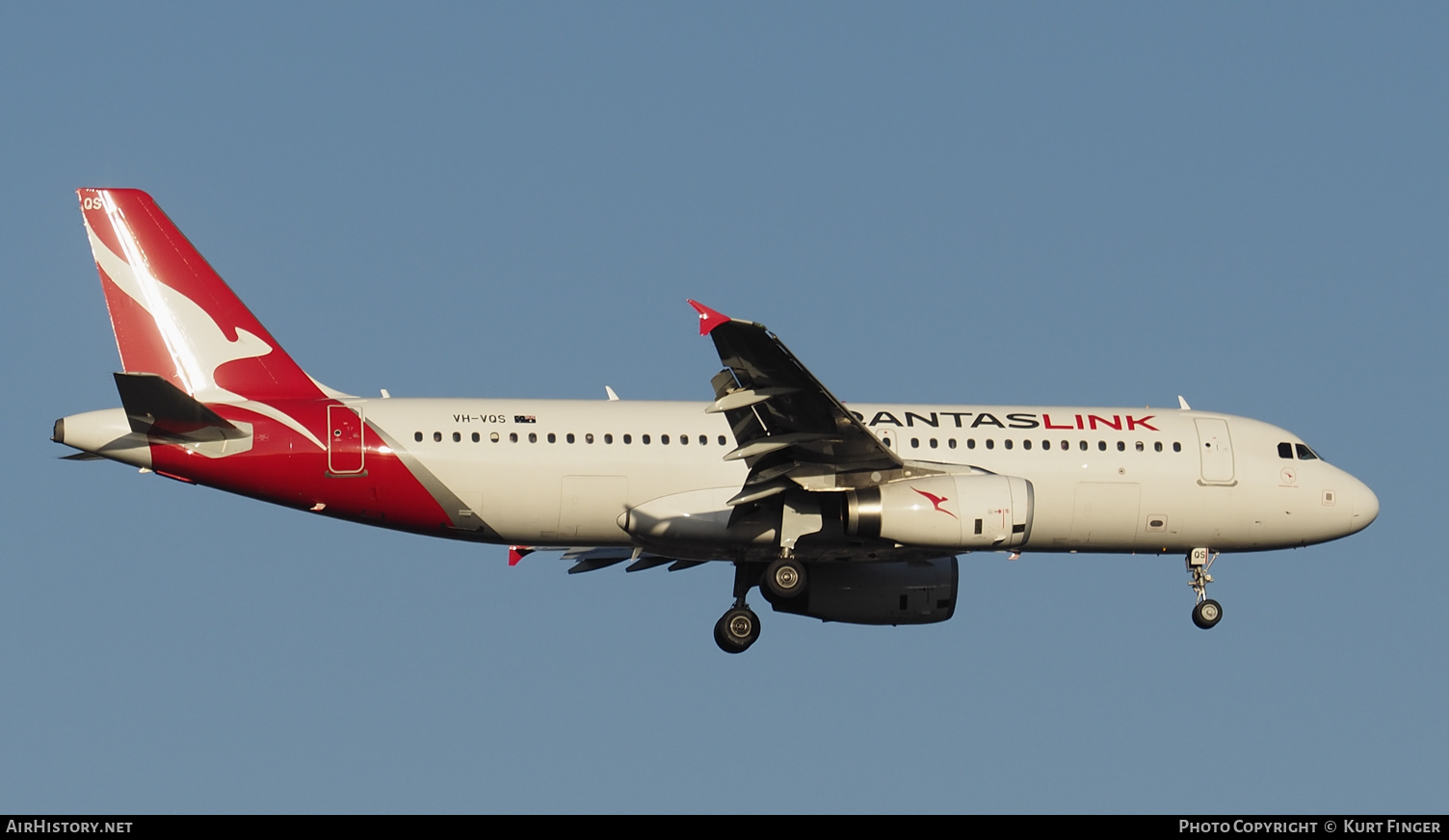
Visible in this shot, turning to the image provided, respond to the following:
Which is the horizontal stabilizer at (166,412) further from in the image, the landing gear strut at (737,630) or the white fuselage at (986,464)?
the landing gear strut at (737,630)

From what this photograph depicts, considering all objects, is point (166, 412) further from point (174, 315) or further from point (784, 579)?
point (784, 579)

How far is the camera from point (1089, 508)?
106 feet

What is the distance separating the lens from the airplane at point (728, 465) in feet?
95.4

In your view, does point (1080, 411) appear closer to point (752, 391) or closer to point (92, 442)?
point (752, 391)

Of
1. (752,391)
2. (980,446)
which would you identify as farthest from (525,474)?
(980,446)

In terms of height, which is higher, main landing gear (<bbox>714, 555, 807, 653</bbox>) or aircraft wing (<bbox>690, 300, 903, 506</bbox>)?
aircraft wing (<bbox>690, 300, 903, 506</bbox>)

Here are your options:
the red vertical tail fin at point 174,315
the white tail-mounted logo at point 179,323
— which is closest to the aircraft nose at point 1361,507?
the red vertical tail fin at point 174,315

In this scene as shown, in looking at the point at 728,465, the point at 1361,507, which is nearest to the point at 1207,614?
the point at 1361,507

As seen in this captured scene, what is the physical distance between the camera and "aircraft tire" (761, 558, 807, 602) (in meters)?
30.3

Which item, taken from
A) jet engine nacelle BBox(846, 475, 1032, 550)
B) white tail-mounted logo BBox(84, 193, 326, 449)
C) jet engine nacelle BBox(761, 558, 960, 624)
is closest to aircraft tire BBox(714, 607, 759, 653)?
jet engine nacelle BBox(761, 558, 960, 624)

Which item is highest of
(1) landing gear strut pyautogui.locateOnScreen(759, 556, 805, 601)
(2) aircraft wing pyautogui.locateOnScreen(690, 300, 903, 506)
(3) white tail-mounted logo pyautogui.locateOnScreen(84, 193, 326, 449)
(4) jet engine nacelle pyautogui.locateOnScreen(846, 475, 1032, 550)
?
(3) white tail-mounted logo pyautogui.locateOnScreen(84, 193, 326, 449)

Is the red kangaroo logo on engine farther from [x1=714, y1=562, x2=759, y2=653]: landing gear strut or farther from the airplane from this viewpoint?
[x1=714, y1=562, x2=759, y2=653]: landing gear strut

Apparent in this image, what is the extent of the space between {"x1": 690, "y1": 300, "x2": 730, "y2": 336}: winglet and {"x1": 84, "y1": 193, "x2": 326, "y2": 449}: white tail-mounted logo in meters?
9.41
